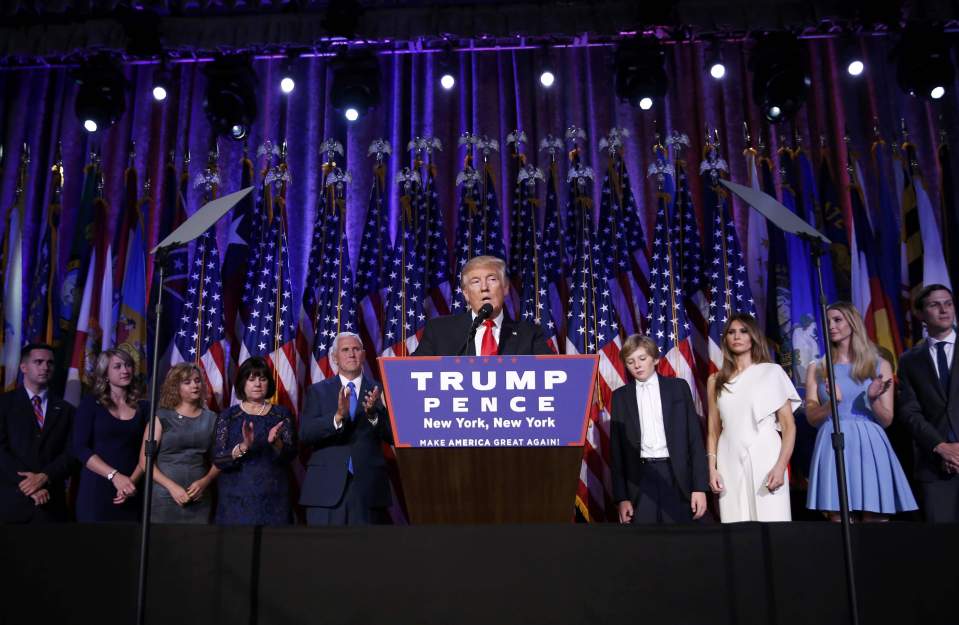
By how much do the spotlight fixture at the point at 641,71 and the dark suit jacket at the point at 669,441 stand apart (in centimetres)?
226

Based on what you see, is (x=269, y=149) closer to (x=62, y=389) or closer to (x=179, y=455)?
(x=62, y=389)

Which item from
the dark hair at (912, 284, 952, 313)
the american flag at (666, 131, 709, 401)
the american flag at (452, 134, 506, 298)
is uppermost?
the american flag at (452, 134, 506, 298)

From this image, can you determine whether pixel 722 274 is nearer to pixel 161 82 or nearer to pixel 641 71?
pixel 641 71

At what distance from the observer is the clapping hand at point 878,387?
3.95 metres

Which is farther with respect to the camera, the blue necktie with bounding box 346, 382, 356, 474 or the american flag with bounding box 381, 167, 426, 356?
the american flag with bounding box 381, 167, 426, 356

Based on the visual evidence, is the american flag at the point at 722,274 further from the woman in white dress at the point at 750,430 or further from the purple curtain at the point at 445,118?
the woman in white dress at the point at 750,430

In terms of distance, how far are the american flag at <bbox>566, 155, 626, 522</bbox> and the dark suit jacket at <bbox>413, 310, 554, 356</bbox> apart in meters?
2.12

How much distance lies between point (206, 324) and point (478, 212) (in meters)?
2.07

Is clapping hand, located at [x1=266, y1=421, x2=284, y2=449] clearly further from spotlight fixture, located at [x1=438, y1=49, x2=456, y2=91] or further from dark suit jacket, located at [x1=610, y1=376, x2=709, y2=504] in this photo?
spotlight fixture, located at [x1=438, y1=49, x2=456, y2=91]

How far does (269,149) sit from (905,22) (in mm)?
4542

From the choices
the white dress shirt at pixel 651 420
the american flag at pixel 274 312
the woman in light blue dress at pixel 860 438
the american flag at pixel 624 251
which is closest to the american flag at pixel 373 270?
the american flag at pixel 274 312

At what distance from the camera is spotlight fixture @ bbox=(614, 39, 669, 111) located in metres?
5.67

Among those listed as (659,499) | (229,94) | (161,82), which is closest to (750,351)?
(659,499)

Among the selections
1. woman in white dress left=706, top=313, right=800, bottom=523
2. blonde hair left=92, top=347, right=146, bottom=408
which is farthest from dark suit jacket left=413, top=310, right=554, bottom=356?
blonde hair left=92, top=347, right=146, bottom=408
